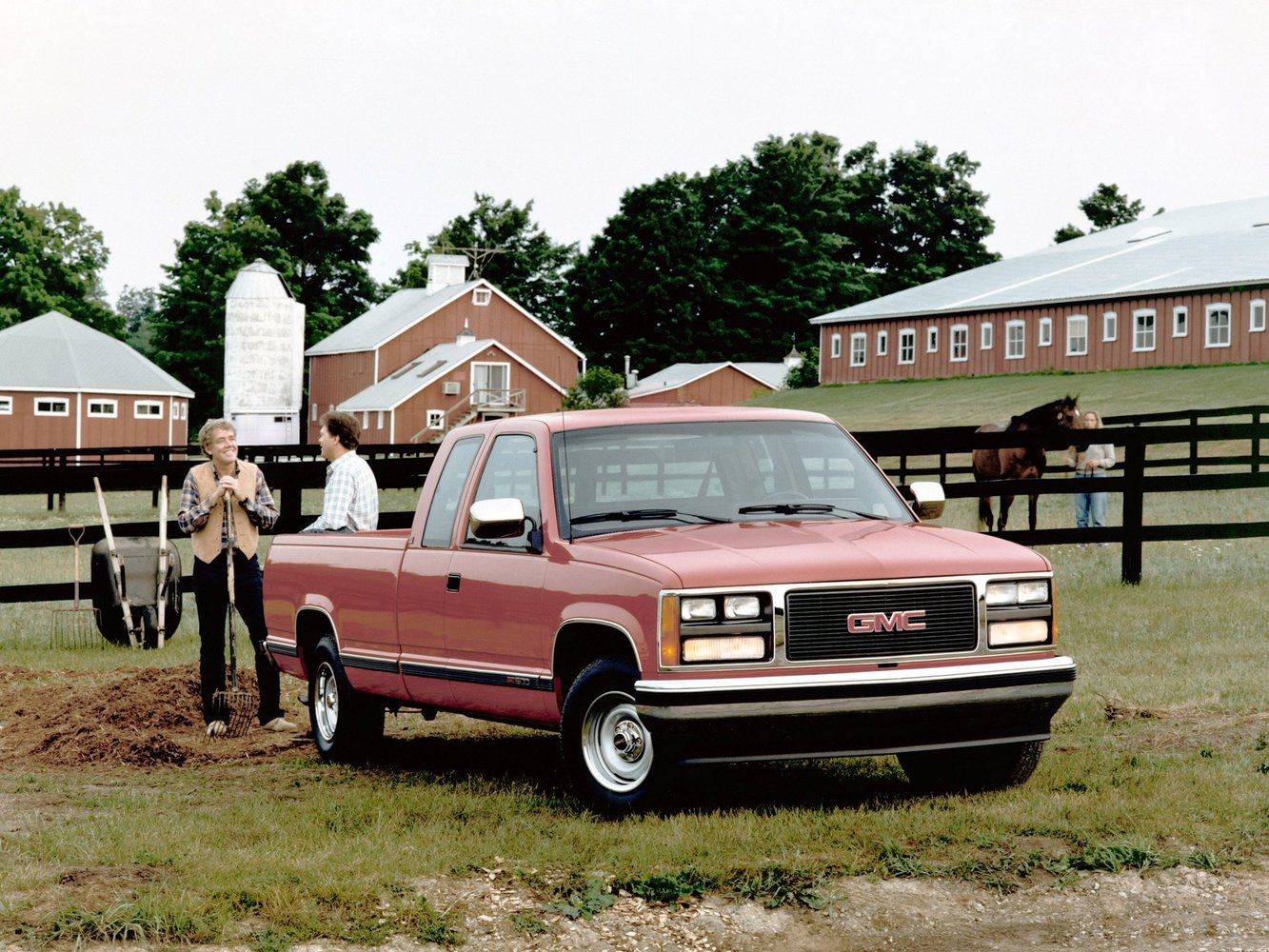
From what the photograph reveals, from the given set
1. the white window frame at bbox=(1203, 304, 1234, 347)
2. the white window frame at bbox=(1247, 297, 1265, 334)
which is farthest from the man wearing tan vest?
the white window frame at bbox=(1203, 304, 1234, 347)

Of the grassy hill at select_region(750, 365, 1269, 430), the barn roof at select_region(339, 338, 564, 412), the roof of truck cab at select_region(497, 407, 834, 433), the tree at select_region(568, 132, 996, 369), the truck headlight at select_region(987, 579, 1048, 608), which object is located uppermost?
the tree at select_region(568, 132, 996, 369)

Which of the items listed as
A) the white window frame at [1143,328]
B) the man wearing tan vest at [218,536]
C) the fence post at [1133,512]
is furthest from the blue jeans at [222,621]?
the white window frame at [1143,328]

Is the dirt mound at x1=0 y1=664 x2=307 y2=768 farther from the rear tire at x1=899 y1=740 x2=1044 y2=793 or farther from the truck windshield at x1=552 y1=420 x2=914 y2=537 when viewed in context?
the rear tire at x1=899 y1=740 x2=1044 y2=793

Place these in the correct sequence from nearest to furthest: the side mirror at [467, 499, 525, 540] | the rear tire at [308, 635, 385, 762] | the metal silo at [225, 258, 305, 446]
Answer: the side mirror at [467, 499, 525, 540] → the rear tire at [308, 635, 385, 762] → the metal silo at [225, 258, 305, 446]

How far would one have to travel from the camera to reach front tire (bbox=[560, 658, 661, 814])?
7.27 meters

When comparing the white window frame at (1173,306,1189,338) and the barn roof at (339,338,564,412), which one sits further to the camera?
the barn roof at (339,338,564,412)

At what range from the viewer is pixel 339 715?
962cm

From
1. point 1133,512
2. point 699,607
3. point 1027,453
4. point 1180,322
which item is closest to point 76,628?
point 1133,512

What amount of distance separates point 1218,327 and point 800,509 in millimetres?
53310

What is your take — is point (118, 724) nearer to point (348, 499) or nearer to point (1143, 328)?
point (348, 499)

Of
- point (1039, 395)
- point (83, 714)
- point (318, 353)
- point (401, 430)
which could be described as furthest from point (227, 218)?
point (83, 714)

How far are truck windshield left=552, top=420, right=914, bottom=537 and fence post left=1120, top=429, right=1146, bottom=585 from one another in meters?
8.20

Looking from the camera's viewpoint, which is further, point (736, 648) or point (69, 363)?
point (69, 363)

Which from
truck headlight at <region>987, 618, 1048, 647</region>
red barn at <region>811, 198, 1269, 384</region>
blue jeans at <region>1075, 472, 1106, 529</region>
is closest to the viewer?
truck headlight at <region>987, 618, 1048, 647</region>
